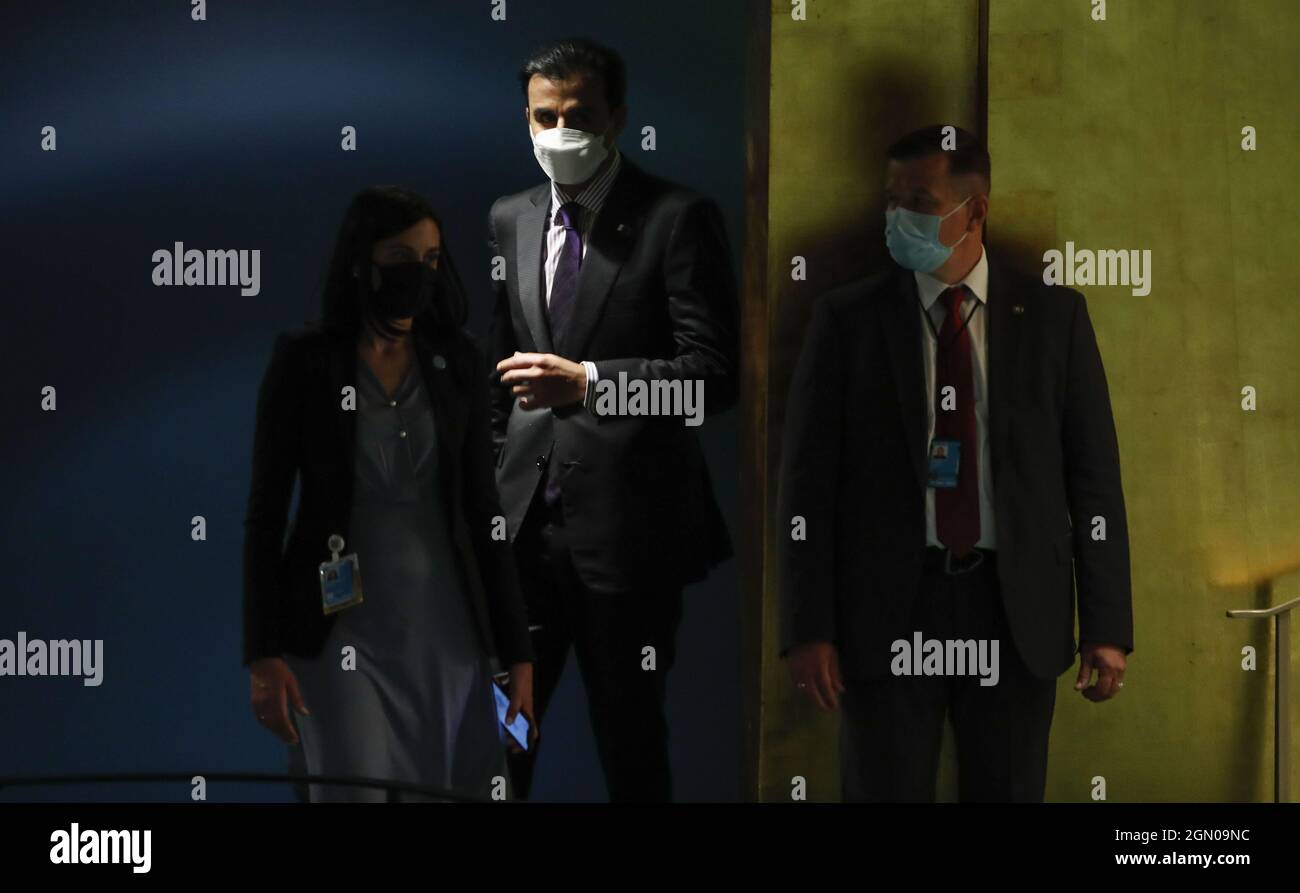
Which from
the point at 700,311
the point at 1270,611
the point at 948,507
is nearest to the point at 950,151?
the point at 700,311

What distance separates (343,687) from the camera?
3877 mm

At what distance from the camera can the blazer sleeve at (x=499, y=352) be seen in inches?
158

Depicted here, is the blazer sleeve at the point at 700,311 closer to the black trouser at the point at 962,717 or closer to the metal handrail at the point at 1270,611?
the black trouser at the point at 962,717

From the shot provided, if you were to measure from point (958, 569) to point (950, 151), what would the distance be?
3.90 ft

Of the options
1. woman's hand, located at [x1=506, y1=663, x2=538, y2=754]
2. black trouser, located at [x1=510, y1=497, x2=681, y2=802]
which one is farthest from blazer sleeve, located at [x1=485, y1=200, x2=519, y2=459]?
woman's hand, located at [x1=506, y1=663, x2=538, y2=754]

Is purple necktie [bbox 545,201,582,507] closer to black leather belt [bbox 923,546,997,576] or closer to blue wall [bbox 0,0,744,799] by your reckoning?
blue wall [bbox 0,0,744,799]

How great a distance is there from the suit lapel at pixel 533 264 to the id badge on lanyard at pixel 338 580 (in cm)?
79

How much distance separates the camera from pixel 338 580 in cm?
388

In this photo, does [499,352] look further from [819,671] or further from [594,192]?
[819,671]

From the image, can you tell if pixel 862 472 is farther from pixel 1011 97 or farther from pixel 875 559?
pixel 1011 97

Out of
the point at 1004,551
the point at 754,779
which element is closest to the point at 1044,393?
the point at 1004,551

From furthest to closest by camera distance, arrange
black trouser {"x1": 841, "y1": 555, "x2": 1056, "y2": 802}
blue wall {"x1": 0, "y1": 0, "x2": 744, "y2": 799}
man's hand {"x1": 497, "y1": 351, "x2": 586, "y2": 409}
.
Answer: blue wall {"x1": 0, "y1": 0, "x2": 744, "y2": 799}
man's hand {"x1": 497, "y1": 351, "x2": 586, "y2": 409}
black trouser {"x1": 841, "y1": 555, "x2": 1056, "y2": 802}

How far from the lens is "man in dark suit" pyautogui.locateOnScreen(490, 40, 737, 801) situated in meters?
3.96

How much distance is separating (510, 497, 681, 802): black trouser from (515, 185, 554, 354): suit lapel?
1.63 feet
